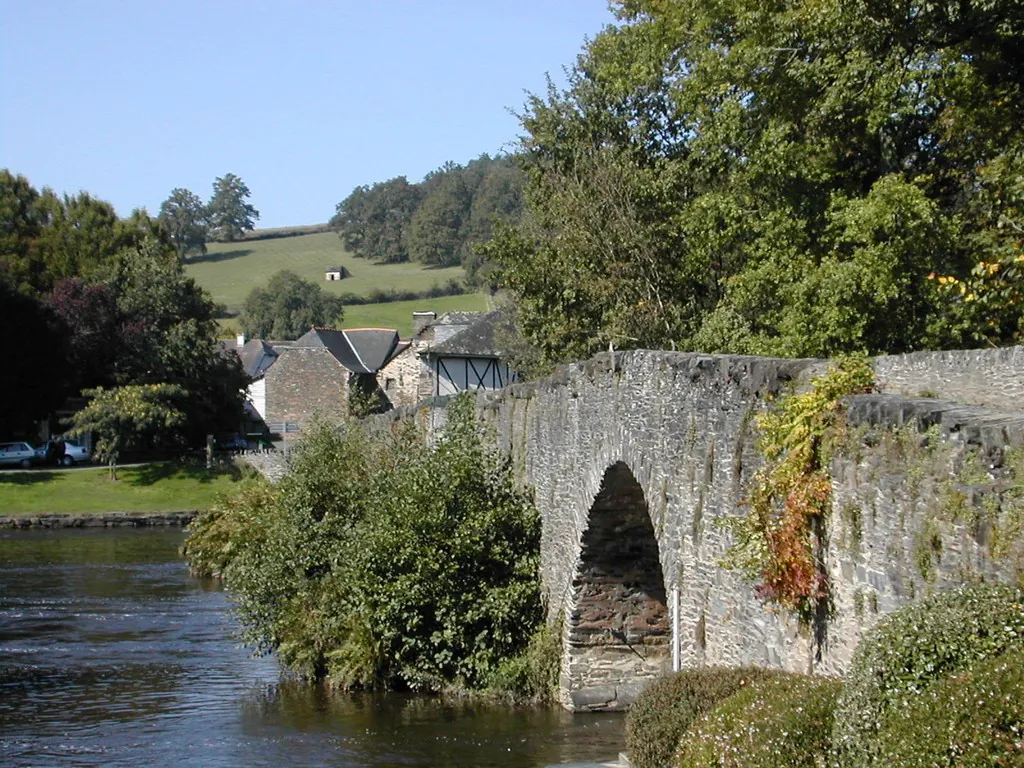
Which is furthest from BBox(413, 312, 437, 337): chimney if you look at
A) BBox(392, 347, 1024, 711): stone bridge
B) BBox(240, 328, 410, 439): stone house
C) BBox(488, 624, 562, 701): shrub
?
BBox(488, 624, 562, 701): shrub

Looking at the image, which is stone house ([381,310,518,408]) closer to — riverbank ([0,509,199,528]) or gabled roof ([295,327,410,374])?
gabled roof ([295,327,410,374])

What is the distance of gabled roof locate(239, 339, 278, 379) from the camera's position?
3415 inches

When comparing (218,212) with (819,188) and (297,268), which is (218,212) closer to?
(297,268)

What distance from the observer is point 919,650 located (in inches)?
240

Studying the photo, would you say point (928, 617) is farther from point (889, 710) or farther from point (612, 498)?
point (612, 498)

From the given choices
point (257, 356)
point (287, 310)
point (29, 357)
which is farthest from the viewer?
point (287, 310)

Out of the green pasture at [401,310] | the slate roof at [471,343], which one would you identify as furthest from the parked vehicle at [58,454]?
the green pasture at [401,310]

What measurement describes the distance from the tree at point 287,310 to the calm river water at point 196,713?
82.4m

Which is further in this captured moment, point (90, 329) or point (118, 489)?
point (90, 329)

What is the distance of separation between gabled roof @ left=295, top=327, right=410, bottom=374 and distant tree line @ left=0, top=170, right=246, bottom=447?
9.69 meters

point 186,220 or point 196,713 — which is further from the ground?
point 186,220

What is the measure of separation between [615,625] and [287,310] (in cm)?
9866

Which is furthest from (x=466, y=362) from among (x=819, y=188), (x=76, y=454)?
(x=819, y=188)

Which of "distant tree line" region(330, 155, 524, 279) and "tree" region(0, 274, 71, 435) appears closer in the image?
"tree" region(0, 274, 71, 435)
